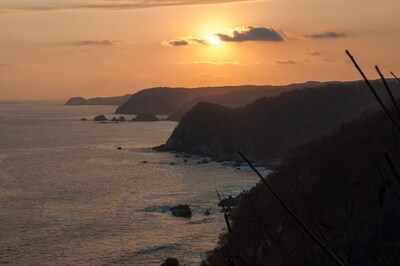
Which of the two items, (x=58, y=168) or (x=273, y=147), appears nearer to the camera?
(x=58, y=168)

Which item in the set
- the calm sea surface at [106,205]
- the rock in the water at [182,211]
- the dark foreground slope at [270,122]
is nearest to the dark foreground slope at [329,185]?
the calm sea surface at [106,205]

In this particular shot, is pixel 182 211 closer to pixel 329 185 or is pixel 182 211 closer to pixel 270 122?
pixel 329 185

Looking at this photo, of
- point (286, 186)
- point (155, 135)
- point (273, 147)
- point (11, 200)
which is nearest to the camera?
point (286, 186)

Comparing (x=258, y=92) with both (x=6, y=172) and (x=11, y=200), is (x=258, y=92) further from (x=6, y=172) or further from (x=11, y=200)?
(x=11, y=200)

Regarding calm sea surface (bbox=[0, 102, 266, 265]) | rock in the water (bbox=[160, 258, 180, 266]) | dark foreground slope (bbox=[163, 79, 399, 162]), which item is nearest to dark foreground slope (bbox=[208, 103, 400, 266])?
rock in the water (bbox=[160, 258, 180, 266])

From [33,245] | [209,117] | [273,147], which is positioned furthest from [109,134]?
[33,245]

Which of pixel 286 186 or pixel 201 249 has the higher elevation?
pixel 286 186

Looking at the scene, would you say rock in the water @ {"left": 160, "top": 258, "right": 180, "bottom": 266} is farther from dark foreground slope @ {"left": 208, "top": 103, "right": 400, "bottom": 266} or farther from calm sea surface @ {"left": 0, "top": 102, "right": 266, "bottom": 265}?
dark foreground slope @ {"left": 208, "top": 103, "right": 400, "bottom": 266}
